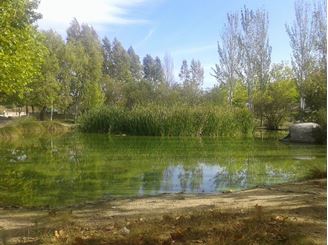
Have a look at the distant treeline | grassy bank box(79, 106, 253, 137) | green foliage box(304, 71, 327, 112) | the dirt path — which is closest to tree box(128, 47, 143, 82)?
the distant treeline

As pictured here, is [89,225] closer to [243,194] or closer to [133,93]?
[243,194]

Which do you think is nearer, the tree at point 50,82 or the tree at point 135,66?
the tree at point 50,82

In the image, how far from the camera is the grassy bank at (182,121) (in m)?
25.5

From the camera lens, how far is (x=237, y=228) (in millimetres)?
3904

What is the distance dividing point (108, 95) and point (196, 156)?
38702 mm

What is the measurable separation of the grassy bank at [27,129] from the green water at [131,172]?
9.50 m

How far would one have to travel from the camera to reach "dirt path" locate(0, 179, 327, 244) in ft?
12.1

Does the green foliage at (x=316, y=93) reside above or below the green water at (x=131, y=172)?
above

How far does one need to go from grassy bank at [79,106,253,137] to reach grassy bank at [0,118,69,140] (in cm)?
544

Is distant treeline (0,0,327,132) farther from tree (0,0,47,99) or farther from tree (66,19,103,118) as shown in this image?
tree (0,0,47,99)

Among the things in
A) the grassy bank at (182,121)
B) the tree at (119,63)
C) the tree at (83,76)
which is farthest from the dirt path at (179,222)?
the tree at (119,63)

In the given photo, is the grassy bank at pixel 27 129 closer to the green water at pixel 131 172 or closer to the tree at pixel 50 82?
the tree at pixel 50 82

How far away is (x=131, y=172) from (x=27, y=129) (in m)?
20.2

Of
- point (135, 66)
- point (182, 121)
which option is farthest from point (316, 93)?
point (135, 66)
